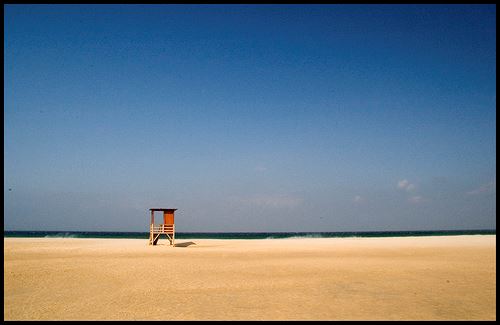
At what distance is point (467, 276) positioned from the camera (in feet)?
43.3

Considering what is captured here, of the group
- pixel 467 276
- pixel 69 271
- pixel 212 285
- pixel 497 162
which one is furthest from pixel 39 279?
pixel 467 276

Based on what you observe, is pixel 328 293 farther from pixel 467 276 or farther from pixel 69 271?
pixel 69 271

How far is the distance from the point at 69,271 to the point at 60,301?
19.2ft

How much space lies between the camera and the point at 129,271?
14484 mm

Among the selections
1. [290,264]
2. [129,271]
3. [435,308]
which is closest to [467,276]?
[435,308]

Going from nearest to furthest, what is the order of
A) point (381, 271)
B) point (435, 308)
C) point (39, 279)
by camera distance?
point (435, 308)
point (39, 279)
point (381, 271)

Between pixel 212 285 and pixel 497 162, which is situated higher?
pixel 497 162

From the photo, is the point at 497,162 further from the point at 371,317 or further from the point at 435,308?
the point at 371,317

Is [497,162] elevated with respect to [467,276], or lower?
elevated
